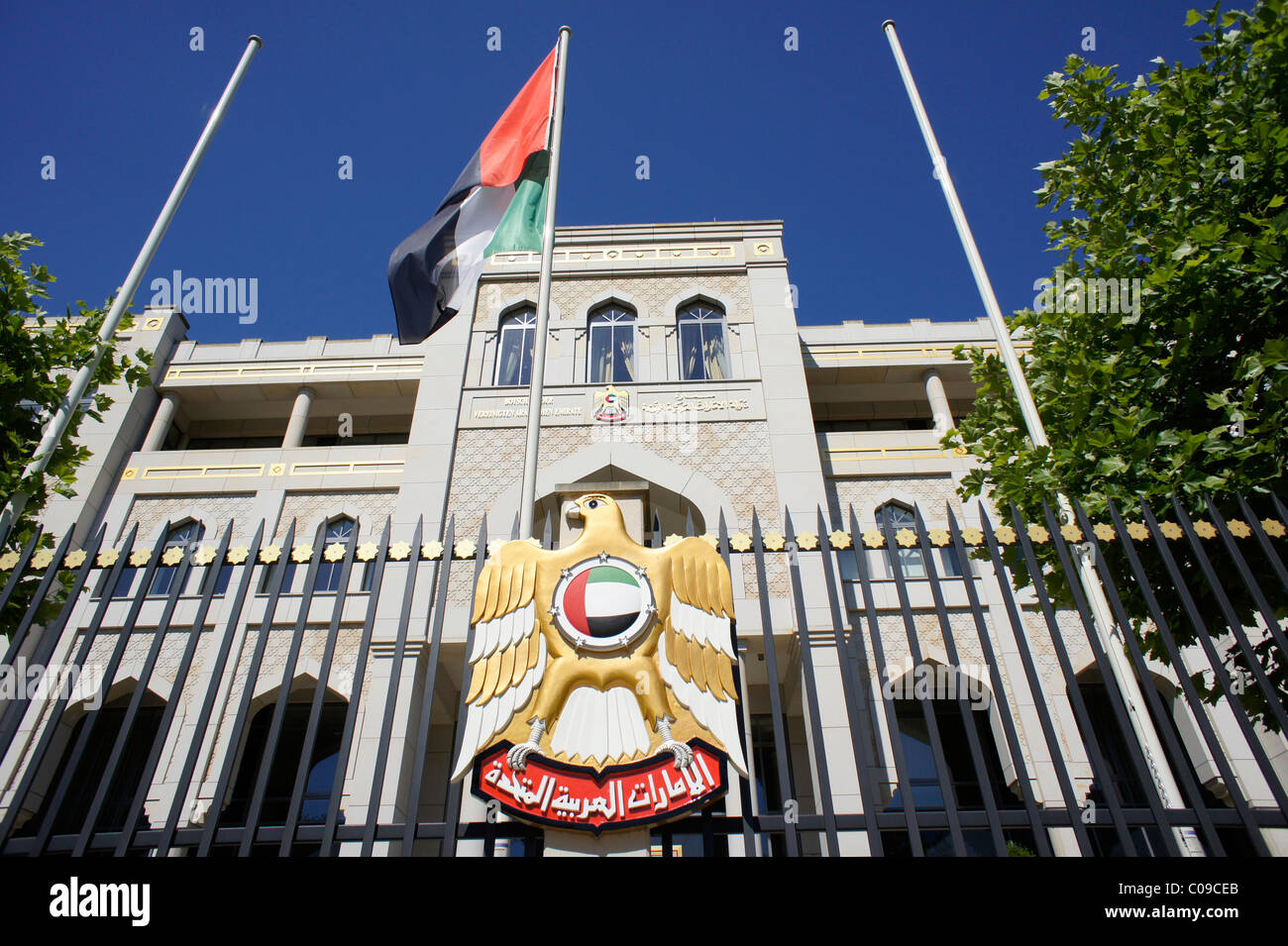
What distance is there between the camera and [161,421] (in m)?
17.9

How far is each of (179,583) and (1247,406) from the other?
6954 mm

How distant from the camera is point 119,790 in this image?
13.0 m

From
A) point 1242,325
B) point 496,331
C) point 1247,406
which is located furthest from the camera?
point 496,331

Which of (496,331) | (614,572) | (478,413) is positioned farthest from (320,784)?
(614,572)

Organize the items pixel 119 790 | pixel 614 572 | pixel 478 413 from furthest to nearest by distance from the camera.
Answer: pixel 478 413 < pixel 119 790 < pixel 614 572

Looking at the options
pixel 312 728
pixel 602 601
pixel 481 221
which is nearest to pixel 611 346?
pixel 481 221

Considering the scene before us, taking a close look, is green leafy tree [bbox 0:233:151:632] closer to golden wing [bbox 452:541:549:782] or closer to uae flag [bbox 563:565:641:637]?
golden wing [bbox 452:541:549:782]

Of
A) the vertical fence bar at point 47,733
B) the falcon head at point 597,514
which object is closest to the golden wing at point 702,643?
the falcon head at point 597,514

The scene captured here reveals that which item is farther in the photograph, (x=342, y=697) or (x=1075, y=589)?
(x=342, y=697)

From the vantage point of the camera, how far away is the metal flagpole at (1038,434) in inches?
271

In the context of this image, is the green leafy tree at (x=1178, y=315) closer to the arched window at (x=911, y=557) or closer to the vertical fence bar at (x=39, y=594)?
the vertical fence bar at (x=39, y=594)

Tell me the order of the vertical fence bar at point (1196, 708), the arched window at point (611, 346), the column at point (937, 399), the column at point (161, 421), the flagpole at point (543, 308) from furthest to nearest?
the column at point (161, 421) < the column at point (937, 399) < the arched window at point (611, 346) < the flagpole at point (543, 308) < the vertical fence bar at point (1196, 708)

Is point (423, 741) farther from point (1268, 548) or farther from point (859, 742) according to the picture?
point (1268, 548)
